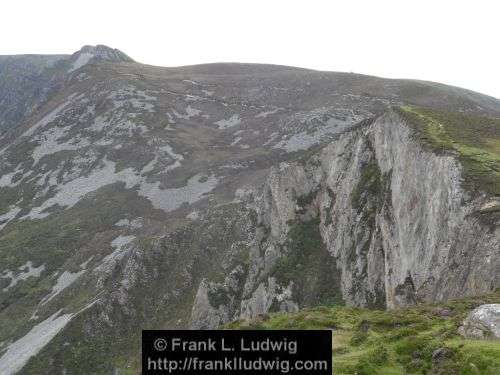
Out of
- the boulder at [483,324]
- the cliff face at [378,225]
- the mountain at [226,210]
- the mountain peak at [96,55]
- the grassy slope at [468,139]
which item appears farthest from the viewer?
the mountain peak at [96,55]

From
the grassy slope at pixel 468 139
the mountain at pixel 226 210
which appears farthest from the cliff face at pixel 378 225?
the grassy slope at pixel 468 139

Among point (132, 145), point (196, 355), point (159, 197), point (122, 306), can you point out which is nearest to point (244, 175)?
point (159, 197)

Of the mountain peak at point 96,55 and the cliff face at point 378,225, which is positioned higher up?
the mountain peak at point 96,55

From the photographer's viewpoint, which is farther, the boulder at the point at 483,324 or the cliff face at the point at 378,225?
the cliff face at the point at 378,225

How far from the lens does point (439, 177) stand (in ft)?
107

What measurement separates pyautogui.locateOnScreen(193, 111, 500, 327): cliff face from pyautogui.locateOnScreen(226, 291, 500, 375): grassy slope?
5.14 meters

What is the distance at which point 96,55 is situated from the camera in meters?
173

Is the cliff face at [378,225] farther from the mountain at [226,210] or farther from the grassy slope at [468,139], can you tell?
the grassy slope at [468,139]

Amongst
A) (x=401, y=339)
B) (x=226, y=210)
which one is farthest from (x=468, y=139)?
(x=226, y=210)

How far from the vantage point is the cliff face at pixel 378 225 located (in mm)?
27281

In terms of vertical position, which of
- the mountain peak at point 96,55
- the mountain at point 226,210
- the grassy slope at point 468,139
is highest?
the mountain peak at point 96,55

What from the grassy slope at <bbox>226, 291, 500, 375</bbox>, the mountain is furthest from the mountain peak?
the grassy slope at <bbox>226, 291, 500, 375</bbox>

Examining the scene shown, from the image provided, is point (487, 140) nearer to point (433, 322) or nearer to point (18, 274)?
point (433, 322)

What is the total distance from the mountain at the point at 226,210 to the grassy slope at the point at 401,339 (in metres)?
5.12
